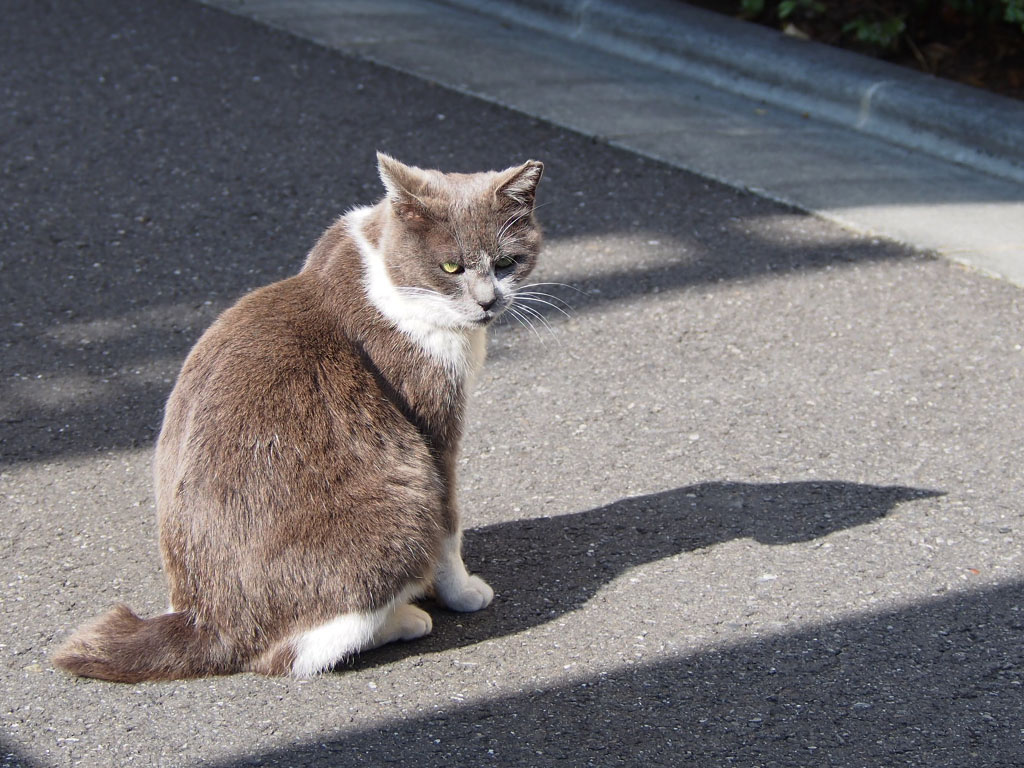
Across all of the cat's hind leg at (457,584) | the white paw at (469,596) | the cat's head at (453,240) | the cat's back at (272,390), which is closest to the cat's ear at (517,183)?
the cat's head at (453,240)

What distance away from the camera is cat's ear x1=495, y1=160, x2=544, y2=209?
3.07 meters

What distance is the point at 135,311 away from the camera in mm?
4820

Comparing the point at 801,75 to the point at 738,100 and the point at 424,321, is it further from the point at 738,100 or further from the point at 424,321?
the point at 424,321

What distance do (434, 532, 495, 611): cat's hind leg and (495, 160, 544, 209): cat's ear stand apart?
Result: 0.90 m

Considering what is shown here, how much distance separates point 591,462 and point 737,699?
123 centimetres

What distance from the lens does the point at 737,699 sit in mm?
2896

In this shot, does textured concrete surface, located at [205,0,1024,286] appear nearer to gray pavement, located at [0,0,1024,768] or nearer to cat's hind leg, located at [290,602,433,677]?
gray pavement, located at [0,0,1024,768]

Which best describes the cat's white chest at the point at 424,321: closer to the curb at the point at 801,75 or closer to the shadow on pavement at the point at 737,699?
the shadow on pavement at the point at 737,699

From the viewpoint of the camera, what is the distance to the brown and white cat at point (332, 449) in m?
2.80

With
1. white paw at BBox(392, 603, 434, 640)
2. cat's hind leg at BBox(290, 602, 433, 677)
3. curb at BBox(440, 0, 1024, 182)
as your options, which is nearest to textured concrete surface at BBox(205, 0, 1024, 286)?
curb at BBox(440, 0, 1024, 182)

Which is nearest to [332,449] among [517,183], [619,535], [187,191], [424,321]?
[424,321]

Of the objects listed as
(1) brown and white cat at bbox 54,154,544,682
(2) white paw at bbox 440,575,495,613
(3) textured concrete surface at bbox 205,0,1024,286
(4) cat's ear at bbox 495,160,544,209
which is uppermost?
(4) cat's ear at bbox 495,160,544,209

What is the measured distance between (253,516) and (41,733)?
69 centimetres

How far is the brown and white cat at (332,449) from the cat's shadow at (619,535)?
4.4 inches
